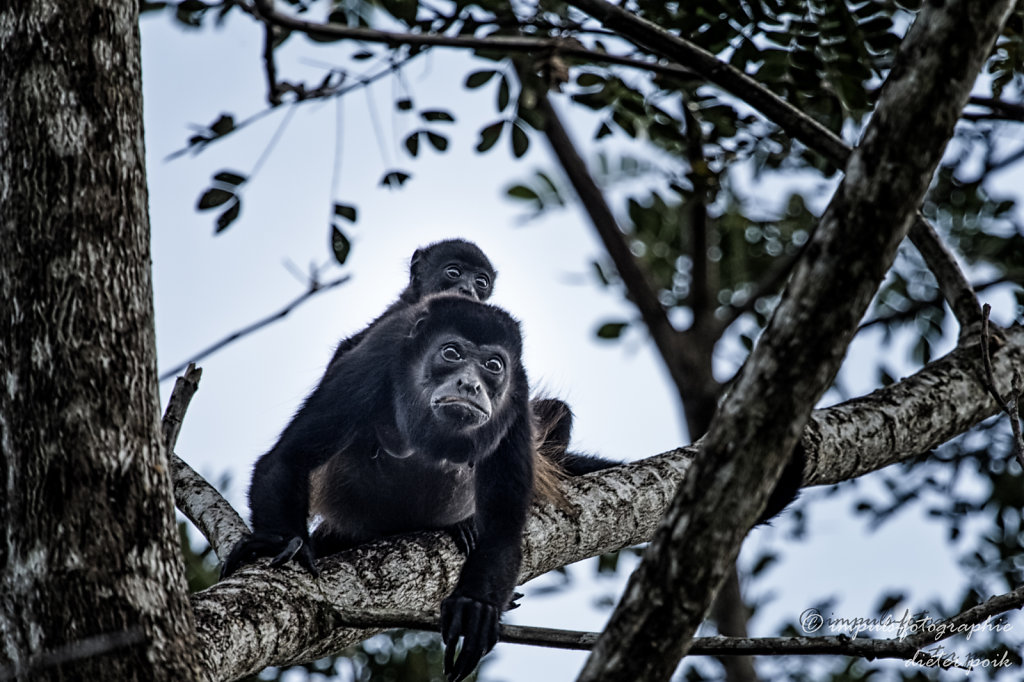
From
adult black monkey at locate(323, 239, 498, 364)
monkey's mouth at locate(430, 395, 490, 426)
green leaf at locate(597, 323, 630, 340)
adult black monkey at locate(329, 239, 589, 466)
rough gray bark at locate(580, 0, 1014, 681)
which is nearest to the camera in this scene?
rough gray bark at locate(580, 0, 1014, 681)

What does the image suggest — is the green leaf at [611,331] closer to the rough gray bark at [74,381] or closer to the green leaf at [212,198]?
the green leaf at [212,198]

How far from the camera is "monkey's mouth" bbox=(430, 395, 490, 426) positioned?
155 inches

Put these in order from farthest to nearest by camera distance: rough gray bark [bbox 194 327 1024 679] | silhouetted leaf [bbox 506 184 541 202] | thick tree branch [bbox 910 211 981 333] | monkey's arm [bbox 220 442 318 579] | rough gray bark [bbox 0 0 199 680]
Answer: silhouetted leaf [bbox 506 184 541 202]
thick tree branch [bbox 910 211 981 333]
monkey's arm [bbox 220 442 318 579]
rough gray bark [bbox 194 327 1024 679]
rough gray bark [bbox 0 0 199 680]

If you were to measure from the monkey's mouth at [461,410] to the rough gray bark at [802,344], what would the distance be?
6.77 feet

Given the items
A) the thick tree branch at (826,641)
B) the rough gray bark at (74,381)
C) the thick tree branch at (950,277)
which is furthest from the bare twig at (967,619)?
the thick tree branch at (950,277)

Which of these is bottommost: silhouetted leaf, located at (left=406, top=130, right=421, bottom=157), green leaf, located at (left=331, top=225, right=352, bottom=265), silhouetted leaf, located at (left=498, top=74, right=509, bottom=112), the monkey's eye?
the monkey's eye

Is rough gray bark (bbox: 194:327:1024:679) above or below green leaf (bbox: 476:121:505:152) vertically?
below

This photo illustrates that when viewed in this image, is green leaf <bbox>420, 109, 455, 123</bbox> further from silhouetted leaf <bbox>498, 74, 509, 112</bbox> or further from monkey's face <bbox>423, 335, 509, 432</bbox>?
monkey's face <bbox>423, 335, 509, 432</bbox>

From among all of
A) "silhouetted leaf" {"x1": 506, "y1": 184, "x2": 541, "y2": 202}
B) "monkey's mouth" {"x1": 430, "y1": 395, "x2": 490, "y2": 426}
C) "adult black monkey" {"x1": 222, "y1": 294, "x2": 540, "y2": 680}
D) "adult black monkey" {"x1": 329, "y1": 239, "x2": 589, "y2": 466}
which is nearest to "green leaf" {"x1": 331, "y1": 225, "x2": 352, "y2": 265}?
"adult black monkey" {"x1": 222, "y1": 294, "x2": 540, "y2": 680}

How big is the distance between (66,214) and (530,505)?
6.92 feet

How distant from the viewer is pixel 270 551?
336 centimetres

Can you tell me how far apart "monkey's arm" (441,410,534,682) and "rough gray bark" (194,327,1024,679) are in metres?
0.13

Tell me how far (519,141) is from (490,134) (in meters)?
0.12

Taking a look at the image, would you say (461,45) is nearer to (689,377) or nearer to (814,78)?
(814,78)
